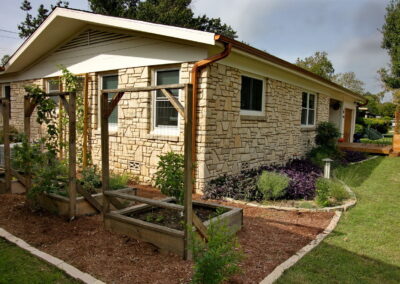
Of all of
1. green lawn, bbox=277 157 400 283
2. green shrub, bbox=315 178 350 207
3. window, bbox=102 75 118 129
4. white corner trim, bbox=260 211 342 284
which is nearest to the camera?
white corner trim, bbox=260 211 342 284

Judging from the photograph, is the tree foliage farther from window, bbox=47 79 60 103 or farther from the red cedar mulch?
the red cedar mulch

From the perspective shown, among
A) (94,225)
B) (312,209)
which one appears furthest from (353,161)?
(94,225)

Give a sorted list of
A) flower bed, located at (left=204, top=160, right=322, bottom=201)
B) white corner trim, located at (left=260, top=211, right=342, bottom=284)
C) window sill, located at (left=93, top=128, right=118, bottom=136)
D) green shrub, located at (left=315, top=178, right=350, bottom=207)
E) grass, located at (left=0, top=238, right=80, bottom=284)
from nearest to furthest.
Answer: grass, located at (left=0, top=238, right=80, bottom=284)
white corner trim, located at (left=260, top=211, right=342, bottom=284)
green shrub, located at (left=315, top=178, right=350, bottom=207)
flower bed, located at (left=204, top=160, right=322, bottom=201)
window sill, located at (left=93, top=128, right=118, bottom=136)

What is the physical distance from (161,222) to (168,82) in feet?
12.2

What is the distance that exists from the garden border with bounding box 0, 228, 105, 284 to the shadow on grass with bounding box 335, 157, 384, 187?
265 inches

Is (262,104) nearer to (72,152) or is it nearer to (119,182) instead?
(119,182)

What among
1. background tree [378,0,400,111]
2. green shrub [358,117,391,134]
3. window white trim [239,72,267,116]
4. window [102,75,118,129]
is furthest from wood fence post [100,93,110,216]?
background tree [378,0,400,111]

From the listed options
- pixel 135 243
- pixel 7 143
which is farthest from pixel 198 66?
pixel 7 143

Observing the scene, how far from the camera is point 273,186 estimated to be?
19.3 ft

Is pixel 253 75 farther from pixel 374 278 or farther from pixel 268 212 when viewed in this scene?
pixel 374 278

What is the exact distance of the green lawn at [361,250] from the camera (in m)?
3.06

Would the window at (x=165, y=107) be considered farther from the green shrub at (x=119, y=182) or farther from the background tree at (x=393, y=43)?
the background tree at (x=393, y=43)

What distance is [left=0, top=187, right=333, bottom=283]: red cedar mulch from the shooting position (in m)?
2.99

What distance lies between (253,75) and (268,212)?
12.2 ft
